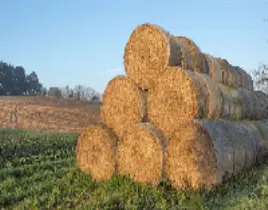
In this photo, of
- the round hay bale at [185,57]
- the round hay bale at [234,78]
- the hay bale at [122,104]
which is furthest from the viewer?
the round hay bale at [234,78]

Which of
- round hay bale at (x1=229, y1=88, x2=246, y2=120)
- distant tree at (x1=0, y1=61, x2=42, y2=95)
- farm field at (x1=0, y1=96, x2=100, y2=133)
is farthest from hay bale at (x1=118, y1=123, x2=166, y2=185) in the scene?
distant tree at (x1=0, y1=61, x2=42, y2=95)

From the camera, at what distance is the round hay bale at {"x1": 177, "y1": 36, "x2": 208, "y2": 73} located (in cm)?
897

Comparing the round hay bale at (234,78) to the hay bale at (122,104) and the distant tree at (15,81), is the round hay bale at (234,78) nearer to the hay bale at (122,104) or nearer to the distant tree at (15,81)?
the hay bale at (122,104)

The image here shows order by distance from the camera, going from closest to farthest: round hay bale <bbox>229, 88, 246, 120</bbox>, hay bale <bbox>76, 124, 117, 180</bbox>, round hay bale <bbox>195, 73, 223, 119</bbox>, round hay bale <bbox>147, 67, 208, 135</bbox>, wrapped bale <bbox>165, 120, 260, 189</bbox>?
wrapped bale <bbox>165, 120, 260, 189</bbox> → round hay bale <bbox>147, 67, 208, 135</bbox> → round hay bale <bbox>195, 73, 223, 119</bbox> → hay bale <bbox>76, 124, 117, 180</bbox> → round hay bale <bbox>229, 88, 246, 120</bbox>

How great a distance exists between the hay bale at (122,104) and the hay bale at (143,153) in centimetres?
38

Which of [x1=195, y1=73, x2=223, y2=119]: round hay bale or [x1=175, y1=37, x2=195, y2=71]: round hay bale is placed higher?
[x1=175, y1=37, x2=195, y2=71]: round hay bale

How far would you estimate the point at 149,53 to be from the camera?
27.6ft

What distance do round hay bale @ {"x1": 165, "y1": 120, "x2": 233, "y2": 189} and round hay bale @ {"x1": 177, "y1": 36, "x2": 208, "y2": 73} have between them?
183cm

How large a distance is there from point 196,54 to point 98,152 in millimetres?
Result: 3457

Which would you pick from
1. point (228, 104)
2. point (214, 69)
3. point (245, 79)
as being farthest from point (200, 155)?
point (245, 79)

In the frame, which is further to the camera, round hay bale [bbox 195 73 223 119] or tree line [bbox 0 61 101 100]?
tree line [bbox 0 61 101 100]

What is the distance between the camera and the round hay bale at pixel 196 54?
8969 millimetres

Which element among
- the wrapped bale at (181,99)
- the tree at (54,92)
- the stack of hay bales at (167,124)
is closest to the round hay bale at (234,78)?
the stack of hay bales at (167,124)

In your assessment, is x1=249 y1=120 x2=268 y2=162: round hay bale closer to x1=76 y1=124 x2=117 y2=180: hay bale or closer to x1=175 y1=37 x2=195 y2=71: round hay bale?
x1=175 y1=37 x2=195 y2=71: round hay bale
